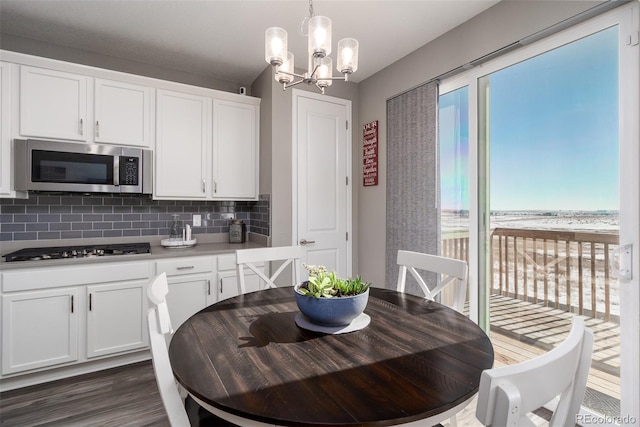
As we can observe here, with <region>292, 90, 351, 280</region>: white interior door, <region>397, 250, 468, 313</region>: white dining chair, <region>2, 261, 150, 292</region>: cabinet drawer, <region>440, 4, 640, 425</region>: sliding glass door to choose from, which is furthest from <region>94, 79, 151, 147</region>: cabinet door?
<region>440, 4, 640, 425</region>: sliding glass door

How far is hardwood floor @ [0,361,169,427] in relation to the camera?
1902 millimetres

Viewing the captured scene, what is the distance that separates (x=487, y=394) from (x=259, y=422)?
0.54 m

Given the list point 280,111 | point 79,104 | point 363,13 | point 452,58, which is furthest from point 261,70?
point 452,58

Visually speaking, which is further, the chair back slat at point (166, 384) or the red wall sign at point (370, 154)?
the red wall sign at point (370, 154)

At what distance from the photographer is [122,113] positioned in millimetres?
2666

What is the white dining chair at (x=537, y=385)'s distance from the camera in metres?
0.51

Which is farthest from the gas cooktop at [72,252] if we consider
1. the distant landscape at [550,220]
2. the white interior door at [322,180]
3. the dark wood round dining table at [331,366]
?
the distant landscape at [550,220]

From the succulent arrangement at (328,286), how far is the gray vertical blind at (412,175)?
150cm

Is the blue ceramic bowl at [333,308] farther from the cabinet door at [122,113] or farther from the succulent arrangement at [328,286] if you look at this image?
the cabinet door at [122,113]

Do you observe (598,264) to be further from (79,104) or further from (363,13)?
(79,104)

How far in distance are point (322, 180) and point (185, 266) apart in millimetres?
1558

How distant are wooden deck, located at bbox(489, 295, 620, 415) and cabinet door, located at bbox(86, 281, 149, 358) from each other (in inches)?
108

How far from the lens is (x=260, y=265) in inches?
117

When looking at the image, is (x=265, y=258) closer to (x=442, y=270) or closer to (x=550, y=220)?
(x=442, y=270)
